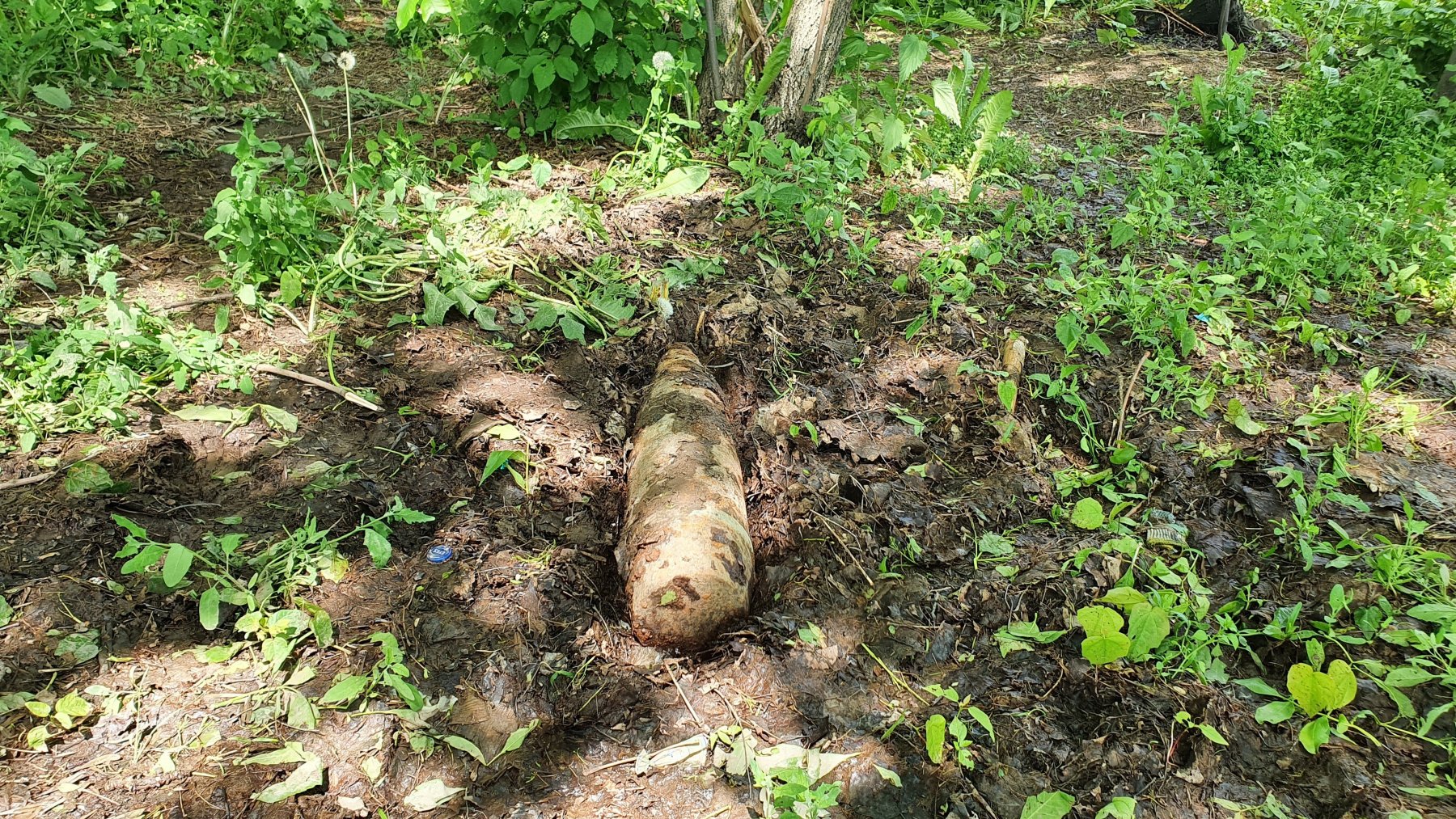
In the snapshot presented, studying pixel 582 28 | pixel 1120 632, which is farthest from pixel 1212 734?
pixel 582 28

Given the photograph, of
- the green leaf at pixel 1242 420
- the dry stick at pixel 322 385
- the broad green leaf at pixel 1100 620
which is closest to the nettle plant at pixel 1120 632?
the broad green leaf at pixel 1100 620

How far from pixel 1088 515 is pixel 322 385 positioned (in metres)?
2.46

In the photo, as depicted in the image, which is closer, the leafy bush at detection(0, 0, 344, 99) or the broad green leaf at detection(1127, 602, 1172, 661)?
the broad green leaf at detection(1127, 602, 1172, 661)

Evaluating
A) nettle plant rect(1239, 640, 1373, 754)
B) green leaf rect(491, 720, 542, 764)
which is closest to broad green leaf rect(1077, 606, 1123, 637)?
nettle plant rect(1239, 640, 1373, 754)

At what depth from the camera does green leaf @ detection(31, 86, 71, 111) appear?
13.7ft

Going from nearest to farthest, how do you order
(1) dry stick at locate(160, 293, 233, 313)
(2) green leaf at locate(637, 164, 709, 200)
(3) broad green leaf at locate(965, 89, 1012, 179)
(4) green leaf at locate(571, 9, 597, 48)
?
(1) dry stick at locate(160, 293, 233, 313), (4) green leaf at locate(571, 9, 597, 48), (2) green leaf at locate(637, 164, 709, 200), (3) broad green leaf at locate(965, 89, 1012, 179)

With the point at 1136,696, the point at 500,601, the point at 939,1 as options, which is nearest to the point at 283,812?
the point at 500,601

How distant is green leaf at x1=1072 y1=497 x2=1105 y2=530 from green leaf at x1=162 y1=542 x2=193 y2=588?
232 cm

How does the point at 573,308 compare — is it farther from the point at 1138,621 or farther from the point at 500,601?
the point at 1138,621

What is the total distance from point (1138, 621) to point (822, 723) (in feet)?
2.66

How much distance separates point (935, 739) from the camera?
1896mm

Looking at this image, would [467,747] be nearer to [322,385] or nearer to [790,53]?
[322,385]

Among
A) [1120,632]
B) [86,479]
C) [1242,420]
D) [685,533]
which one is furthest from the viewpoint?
[1242,420]

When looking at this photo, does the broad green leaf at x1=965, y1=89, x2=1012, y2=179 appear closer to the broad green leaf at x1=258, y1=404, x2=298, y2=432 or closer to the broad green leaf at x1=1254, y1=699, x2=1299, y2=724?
the broad green leaf at x1=1254, y1=699, x2=1299, y2=724
